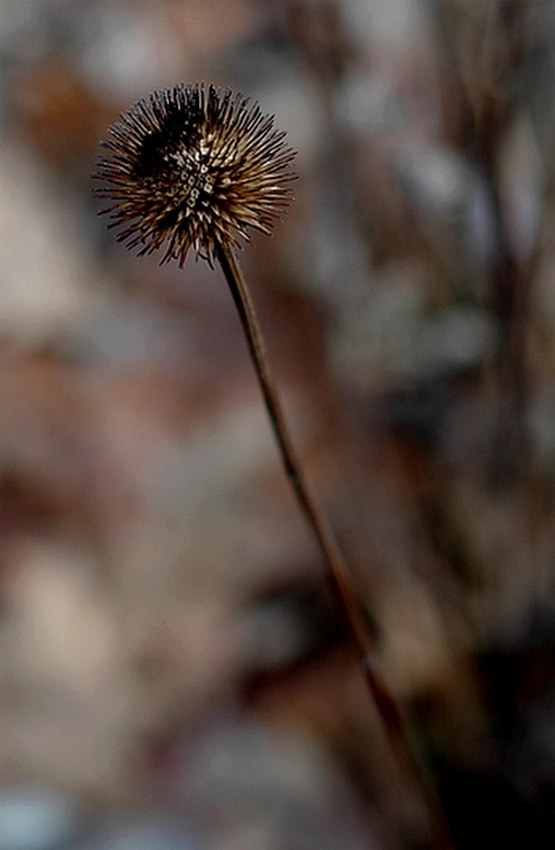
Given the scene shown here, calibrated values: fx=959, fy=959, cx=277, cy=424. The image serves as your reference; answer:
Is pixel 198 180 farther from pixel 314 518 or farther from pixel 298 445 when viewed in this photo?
pixel 298 445

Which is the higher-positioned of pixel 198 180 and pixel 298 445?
pixel 198 180

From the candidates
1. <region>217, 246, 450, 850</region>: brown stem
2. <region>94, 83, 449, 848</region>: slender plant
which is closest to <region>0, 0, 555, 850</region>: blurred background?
<region>217, 246, 450, 850</region>: brown stem

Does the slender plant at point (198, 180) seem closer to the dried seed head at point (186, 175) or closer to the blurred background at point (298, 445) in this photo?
the dried seed head at point (186, 175)

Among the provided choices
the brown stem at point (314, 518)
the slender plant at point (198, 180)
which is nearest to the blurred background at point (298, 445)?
the brown stem at point (314, 518)

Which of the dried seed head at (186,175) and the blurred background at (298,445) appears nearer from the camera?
the dried seed head at (186,175)

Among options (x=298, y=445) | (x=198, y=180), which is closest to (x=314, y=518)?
(x=198, y=180)

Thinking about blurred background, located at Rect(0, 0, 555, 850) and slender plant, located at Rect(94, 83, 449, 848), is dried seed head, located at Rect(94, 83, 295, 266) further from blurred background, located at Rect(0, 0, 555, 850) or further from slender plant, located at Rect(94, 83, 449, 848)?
blurred background, located at Rect(0, 0, 555, 850)
